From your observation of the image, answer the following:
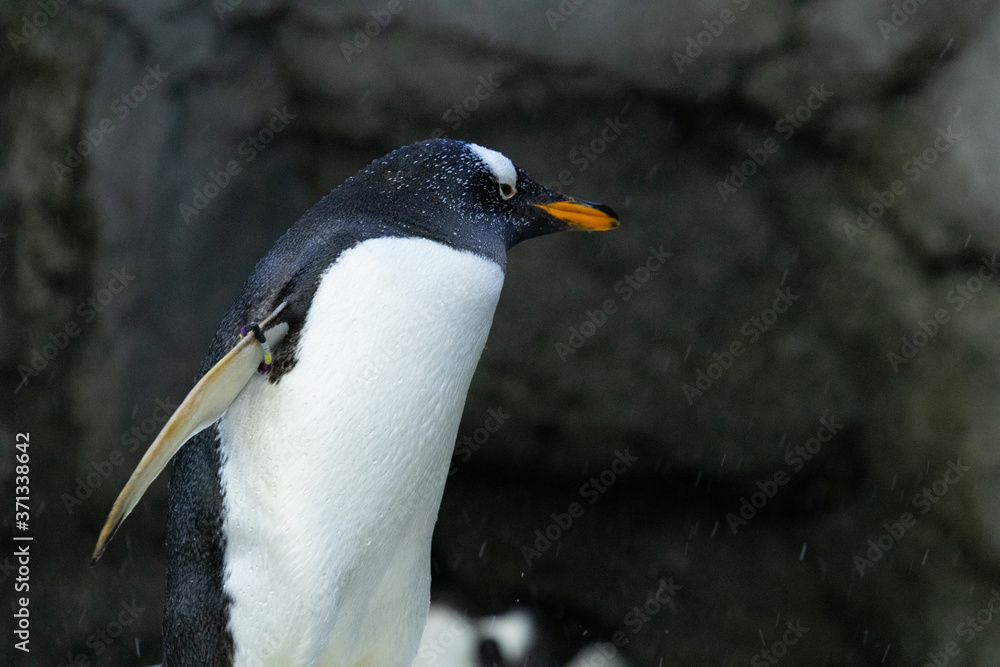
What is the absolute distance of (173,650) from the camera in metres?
1.58

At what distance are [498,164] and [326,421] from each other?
566mm

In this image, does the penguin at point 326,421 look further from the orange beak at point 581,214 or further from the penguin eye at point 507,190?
the orange beak at point 581,214

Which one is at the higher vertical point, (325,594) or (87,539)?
(325,594)

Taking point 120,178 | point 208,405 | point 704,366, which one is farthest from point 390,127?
point 208,405

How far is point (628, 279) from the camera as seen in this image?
7.89 ft

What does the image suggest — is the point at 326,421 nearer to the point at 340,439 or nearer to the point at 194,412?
the point at 340,439

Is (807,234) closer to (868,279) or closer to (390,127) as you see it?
(868,279)

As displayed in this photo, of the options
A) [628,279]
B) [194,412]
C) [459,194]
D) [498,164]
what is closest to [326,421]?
[194,412]

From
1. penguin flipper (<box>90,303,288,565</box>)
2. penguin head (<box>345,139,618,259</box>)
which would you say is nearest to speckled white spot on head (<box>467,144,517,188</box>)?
penguin head (<box>345,139,618,259</box>)

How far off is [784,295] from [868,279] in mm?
205

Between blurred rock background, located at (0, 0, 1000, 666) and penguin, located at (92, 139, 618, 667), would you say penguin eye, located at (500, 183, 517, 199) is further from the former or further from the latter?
blurred rock background, located at (0, 0, 1000, 666)

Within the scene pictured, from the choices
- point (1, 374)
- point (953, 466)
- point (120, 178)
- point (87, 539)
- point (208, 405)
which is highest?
point (208, 405)

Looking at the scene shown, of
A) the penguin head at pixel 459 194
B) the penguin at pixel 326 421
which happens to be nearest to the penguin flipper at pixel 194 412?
the penguin at pixel 326 421

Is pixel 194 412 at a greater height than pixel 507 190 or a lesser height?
lesser
